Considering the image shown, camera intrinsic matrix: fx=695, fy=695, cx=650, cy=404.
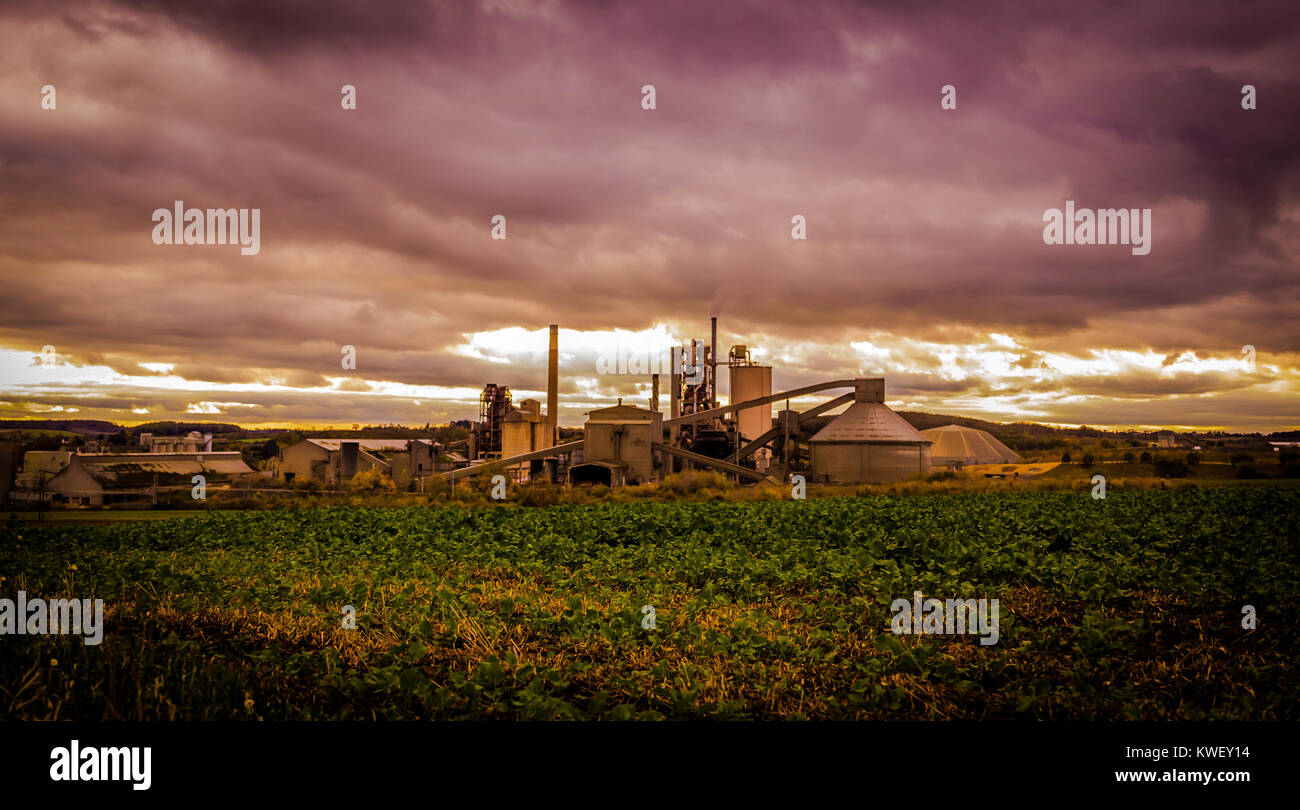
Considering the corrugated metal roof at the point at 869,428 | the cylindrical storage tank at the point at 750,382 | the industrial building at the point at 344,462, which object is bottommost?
the industrial building at the point at 344,462

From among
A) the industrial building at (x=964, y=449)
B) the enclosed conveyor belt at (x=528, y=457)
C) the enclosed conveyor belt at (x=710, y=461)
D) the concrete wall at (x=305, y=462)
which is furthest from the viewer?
the industrial building at (x=964, y=449)

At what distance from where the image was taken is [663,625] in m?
8.89

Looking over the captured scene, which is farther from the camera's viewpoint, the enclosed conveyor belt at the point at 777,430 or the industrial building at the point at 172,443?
the industrial building at the point at 172,443

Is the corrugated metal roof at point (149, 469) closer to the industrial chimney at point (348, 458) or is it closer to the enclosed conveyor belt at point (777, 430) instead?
the industrial chimney at point (348, 458)

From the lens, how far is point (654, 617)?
8906 millimetres

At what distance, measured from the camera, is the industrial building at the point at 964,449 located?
61000 mm

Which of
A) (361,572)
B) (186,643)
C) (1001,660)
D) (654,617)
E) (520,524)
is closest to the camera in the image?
(1001,660)

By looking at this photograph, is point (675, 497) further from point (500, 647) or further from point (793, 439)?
point (500, 647)

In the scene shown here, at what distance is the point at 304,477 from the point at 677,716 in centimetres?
5410

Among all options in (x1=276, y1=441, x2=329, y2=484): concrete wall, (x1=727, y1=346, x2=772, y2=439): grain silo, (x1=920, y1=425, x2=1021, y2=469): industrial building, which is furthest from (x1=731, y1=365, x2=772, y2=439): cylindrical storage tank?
(x1=276, y1=441, x2=329, y2=484): concrete wall

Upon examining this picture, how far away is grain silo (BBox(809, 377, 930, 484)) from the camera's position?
47062 millimetres

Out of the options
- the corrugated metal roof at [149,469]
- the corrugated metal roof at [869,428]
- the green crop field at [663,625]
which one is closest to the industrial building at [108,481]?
the corrugated metal roof at [149,469]

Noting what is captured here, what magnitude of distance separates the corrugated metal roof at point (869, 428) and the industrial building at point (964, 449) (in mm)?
12126
